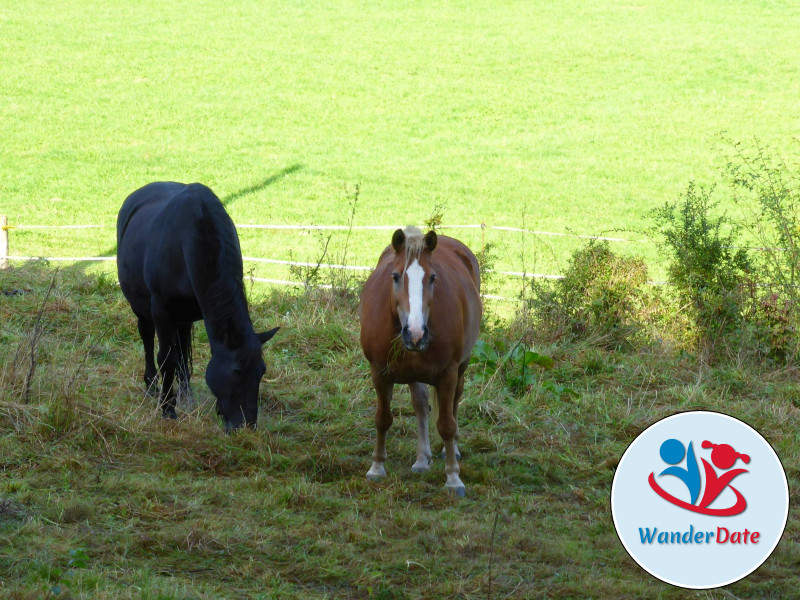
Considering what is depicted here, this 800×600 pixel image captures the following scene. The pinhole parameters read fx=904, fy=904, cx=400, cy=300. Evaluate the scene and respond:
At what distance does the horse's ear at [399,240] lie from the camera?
5.27 m

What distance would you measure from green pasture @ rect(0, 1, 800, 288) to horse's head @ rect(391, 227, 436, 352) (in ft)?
26.6

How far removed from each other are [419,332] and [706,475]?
1.65 metres

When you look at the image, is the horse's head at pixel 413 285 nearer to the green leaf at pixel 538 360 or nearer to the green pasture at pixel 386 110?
the green leaf at pixel 538 360

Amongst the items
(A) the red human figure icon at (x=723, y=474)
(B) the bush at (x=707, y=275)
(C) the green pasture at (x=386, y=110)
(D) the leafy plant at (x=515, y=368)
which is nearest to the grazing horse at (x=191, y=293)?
(D) the leafy plant at (x=515, y=368)

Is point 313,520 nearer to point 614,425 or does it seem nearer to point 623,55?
point 614,425

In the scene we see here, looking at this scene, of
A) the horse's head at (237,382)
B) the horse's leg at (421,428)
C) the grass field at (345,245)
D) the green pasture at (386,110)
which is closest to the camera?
the grass field at (345,245)

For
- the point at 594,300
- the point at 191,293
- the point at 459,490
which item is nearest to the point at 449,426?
the point at 459,490

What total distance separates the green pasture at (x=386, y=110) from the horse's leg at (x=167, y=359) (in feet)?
20.8

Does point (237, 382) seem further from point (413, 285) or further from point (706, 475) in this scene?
point (706, 475)

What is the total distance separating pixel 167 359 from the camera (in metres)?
6.89

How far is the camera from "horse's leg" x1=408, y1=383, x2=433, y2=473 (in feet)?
19.8

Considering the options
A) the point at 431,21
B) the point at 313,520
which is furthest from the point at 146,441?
the point at 431,21

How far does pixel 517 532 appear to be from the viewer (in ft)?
16.3

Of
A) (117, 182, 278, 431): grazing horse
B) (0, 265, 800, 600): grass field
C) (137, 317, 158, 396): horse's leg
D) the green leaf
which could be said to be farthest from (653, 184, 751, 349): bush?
(137, 317, 158, 396): horse's leg
